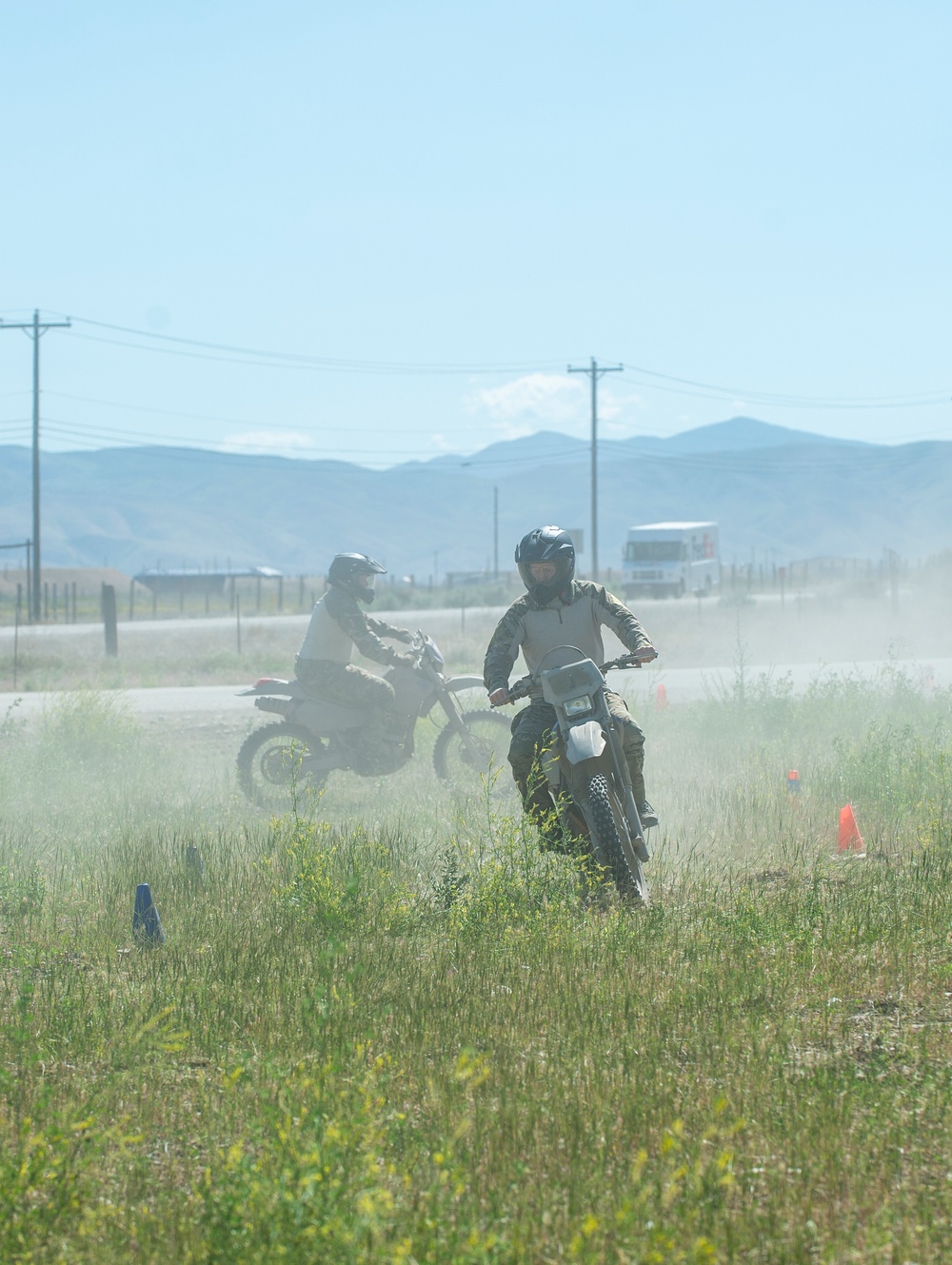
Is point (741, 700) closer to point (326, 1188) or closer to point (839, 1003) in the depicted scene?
point (839, 1003)

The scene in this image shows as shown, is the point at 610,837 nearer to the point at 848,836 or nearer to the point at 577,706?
the point at 577,706

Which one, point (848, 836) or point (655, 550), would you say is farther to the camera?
point (655, 550)

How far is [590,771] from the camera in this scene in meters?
6.64

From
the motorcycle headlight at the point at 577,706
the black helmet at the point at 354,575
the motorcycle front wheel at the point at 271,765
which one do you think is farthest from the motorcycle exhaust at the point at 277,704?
the motorcycle headlight at the point at 577,706

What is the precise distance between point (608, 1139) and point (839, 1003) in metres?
1.57

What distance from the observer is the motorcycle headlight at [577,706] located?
266 inches

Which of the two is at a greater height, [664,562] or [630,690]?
[664,562]

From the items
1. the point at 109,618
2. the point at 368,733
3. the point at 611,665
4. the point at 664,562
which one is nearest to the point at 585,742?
the point at 611,665

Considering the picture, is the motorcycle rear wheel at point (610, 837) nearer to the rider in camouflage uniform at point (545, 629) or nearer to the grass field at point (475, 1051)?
the grass field at point (475, 1051)

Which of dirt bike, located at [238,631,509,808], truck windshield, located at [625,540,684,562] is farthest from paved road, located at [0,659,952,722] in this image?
truck windshield, located at [625,540,684,562]

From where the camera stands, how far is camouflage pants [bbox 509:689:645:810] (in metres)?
6.89

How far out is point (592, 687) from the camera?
6.76 m

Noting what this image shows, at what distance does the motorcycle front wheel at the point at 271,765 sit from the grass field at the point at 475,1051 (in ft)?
7.87

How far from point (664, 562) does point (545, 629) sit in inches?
2260
